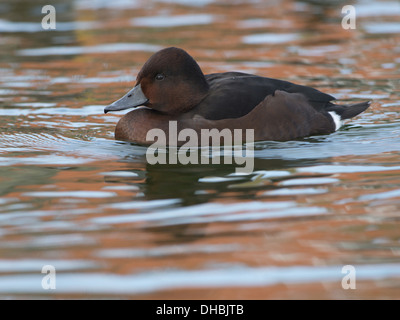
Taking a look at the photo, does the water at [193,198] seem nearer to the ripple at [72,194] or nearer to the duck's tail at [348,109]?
the ripple at [72,194]

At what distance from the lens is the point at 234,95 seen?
7.04 metres

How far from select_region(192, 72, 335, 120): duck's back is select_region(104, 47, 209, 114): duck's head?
0.16 meters

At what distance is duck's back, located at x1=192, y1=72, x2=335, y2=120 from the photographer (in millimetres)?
6969

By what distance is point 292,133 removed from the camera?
731 cm

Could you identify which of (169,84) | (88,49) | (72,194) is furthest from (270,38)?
(72,194)

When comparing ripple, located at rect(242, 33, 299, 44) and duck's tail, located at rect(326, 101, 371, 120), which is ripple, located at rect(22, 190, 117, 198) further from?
ripple, located at rect(242, 33, 299, 44)

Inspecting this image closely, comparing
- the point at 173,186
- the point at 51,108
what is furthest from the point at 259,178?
the point at 51,108

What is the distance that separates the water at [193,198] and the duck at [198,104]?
193mm

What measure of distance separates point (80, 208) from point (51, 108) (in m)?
3.64

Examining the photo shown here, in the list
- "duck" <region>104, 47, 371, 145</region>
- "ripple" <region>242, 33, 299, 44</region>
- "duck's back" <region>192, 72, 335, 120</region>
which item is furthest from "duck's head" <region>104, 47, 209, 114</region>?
"ripple" <region>242, 33, 299, 44</region>

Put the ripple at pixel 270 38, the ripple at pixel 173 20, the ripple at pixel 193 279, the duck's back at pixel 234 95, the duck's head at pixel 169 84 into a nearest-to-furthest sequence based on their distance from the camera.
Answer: the ripple at pixel 193 279 → the duck's back at pixel 234 95 → the duck's head at pixel 169 84 → the ripple at pixel 270 38 → the ripple at pixel 173 20

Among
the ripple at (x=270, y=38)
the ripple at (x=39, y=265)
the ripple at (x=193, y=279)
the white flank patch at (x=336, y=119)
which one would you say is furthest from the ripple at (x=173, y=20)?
the ripple at (x=193, y=279)

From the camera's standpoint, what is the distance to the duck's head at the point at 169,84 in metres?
7.15

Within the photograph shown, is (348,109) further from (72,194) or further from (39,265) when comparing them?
(39,265)
